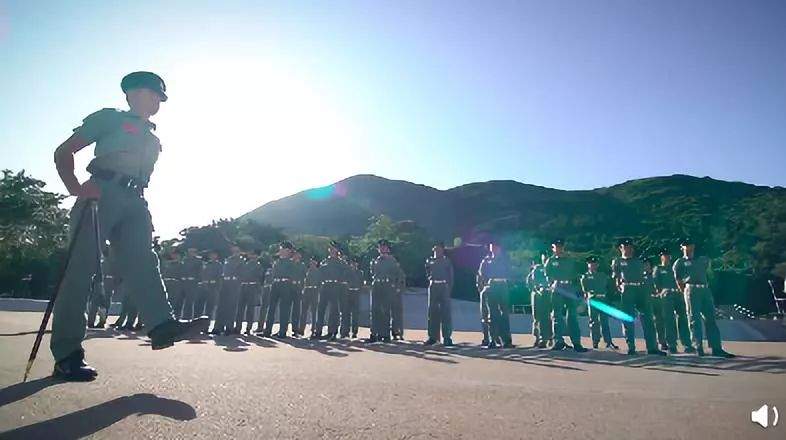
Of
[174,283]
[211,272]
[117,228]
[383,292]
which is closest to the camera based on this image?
[117,228]

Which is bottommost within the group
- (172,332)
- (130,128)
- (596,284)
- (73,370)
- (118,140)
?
(73,370)

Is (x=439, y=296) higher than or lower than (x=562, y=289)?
lower

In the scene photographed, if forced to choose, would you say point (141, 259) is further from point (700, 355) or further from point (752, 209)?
point (752, 209)

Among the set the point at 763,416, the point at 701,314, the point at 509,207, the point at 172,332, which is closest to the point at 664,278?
the point at 701,314

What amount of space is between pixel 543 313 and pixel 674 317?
2.19m

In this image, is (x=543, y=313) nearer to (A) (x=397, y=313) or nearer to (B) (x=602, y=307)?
(B) (x=602, y=307)

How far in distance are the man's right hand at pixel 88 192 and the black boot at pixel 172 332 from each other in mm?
953

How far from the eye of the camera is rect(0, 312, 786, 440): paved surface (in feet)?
7.60

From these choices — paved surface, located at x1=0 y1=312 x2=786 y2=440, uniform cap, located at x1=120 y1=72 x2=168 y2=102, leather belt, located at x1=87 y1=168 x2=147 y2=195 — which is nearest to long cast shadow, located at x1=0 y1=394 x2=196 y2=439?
paved surface, located at x1=0 y1=312 x2=786 y2=440

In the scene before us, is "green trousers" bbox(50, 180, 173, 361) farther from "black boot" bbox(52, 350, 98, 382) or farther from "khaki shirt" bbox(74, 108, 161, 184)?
"khaki shirt" bbox(74, 108, 161, 184)

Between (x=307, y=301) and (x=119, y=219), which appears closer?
(x=119, y=219)

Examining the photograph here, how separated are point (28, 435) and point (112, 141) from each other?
2069 millimetres

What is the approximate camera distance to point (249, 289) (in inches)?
467

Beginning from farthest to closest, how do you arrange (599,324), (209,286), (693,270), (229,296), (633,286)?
1. (209,286)
2. (229,296)
3. (599,324)
4. (633,286)
5. (693,270)
